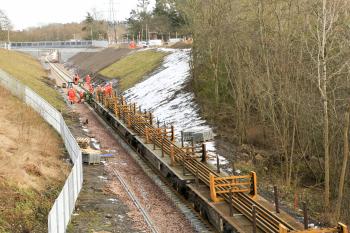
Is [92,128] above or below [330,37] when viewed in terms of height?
below

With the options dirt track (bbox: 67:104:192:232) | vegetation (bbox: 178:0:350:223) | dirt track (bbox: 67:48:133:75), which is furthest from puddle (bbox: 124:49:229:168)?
dirt track (bbox: 67:48:133:75)

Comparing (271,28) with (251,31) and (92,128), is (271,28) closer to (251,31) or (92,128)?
(251,31)

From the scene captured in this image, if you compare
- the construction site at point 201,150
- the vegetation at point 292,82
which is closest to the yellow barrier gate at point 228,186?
the construction site at point 201,150

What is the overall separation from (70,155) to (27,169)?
4370 mm

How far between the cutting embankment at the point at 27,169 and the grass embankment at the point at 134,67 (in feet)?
81.7

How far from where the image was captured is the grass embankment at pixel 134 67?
53.0m

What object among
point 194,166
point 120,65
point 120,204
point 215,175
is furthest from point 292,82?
point 120,65

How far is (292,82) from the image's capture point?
69.5 ft

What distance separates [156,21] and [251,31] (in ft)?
273

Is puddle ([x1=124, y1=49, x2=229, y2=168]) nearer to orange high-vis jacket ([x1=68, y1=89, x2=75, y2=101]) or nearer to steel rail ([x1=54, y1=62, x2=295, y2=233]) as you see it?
steel rail ([x1=54, y1=62, x2=295, y2=233])

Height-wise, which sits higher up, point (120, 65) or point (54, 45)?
point (54, 45)

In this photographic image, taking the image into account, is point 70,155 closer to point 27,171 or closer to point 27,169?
point 27,169

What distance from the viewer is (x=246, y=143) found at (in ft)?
87.3

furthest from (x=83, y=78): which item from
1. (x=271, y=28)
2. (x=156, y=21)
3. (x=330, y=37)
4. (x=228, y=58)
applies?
(x=330, y=37)
